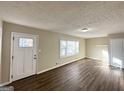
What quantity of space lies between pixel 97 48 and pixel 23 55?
7.61m

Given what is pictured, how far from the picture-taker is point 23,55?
4258 mm

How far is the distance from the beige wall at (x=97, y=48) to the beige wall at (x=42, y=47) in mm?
3119

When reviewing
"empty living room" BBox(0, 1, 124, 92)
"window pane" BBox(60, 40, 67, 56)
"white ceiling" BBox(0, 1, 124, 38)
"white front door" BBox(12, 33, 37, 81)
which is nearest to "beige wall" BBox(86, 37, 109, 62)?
"empty living room" BBox(0, 1, 124, 92)

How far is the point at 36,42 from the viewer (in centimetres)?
487

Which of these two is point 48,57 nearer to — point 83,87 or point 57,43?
point 57,43

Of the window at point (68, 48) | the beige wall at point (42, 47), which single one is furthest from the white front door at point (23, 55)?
the window at point (68, 48)

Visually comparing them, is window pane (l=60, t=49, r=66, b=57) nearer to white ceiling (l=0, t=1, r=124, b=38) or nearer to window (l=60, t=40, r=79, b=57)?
window (l=60, t=40, r=79, b=57)

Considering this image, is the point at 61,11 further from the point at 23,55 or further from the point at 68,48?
the point at 68,48

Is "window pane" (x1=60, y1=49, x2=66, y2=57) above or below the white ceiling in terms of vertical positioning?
below

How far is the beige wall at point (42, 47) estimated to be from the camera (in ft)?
11.5

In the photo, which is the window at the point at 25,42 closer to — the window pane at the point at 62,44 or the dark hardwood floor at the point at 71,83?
the dark hardwood floor at the point at 71,83

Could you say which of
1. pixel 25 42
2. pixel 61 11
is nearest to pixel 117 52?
pixel 61 11

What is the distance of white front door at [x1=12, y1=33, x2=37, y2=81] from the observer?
3914 mm

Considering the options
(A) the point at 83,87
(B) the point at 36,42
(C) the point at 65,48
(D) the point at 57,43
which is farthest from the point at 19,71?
(C) the point at 65,48
